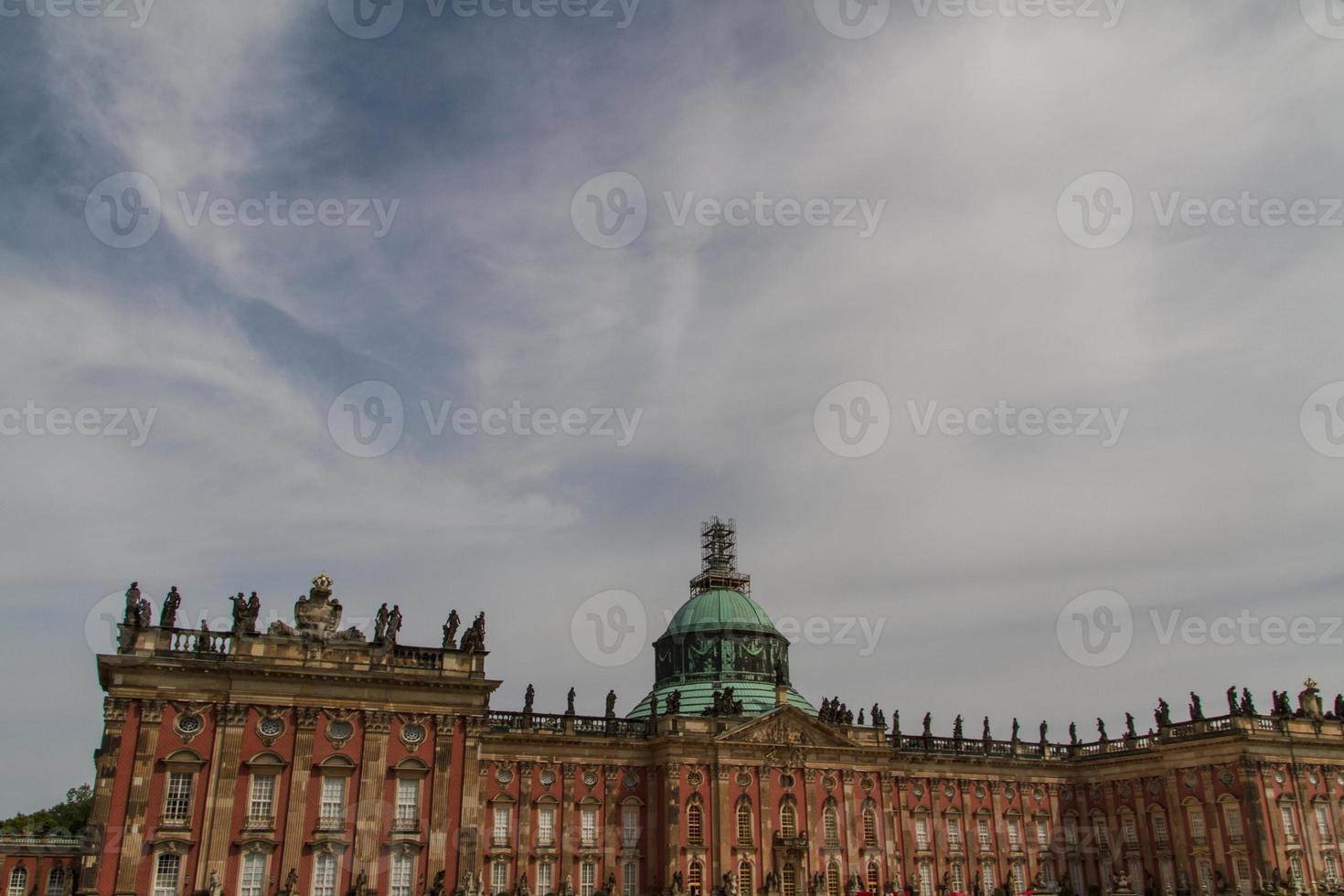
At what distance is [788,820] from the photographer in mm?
62625

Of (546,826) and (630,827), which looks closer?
(546,826)

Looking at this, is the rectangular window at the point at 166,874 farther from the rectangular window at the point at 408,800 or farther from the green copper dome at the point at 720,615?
the green copper dome at the point at 720,615

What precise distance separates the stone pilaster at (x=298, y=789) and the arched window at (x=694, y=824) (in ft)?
74.4

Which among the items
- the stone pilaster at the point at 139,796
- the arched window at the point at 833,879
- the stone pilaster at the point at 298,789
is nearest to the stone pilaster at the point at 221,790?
the stone pilaster at the point at 298,789

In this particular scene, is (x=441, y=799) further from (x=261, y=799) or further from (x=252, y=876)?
(x=252, y=876)

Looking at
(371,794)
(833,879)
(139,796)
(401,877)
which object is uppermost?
(371,794)

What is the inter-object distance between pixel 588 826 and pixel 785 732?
12.9m

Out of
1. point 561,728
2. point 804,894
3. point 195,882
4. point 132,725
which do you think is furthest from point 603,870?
point 132,725

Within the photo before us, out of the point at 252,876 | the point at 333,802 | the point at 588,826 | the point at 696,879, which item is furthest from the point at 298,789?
the point at 696,879

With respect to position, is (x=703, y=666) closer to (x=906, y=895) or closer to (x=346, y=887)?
(x=906, y=895)

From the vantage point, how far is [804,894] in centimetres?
6097

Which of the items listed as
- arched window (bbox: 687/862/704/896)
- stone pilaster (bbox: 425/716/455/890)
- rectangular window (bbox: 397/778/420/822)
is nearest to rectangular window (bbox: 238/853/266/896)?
rectangular window (bbox: 397/778/420/822)

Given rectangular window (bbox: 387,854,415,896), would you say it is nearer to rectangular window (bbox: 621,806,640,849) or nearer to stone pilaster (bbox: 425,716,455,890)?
stone pilaster (bbox: 425,716,455,890)

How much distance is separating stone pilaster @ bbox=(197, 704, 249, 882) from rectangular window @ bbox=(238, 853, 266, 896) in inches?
34.9
